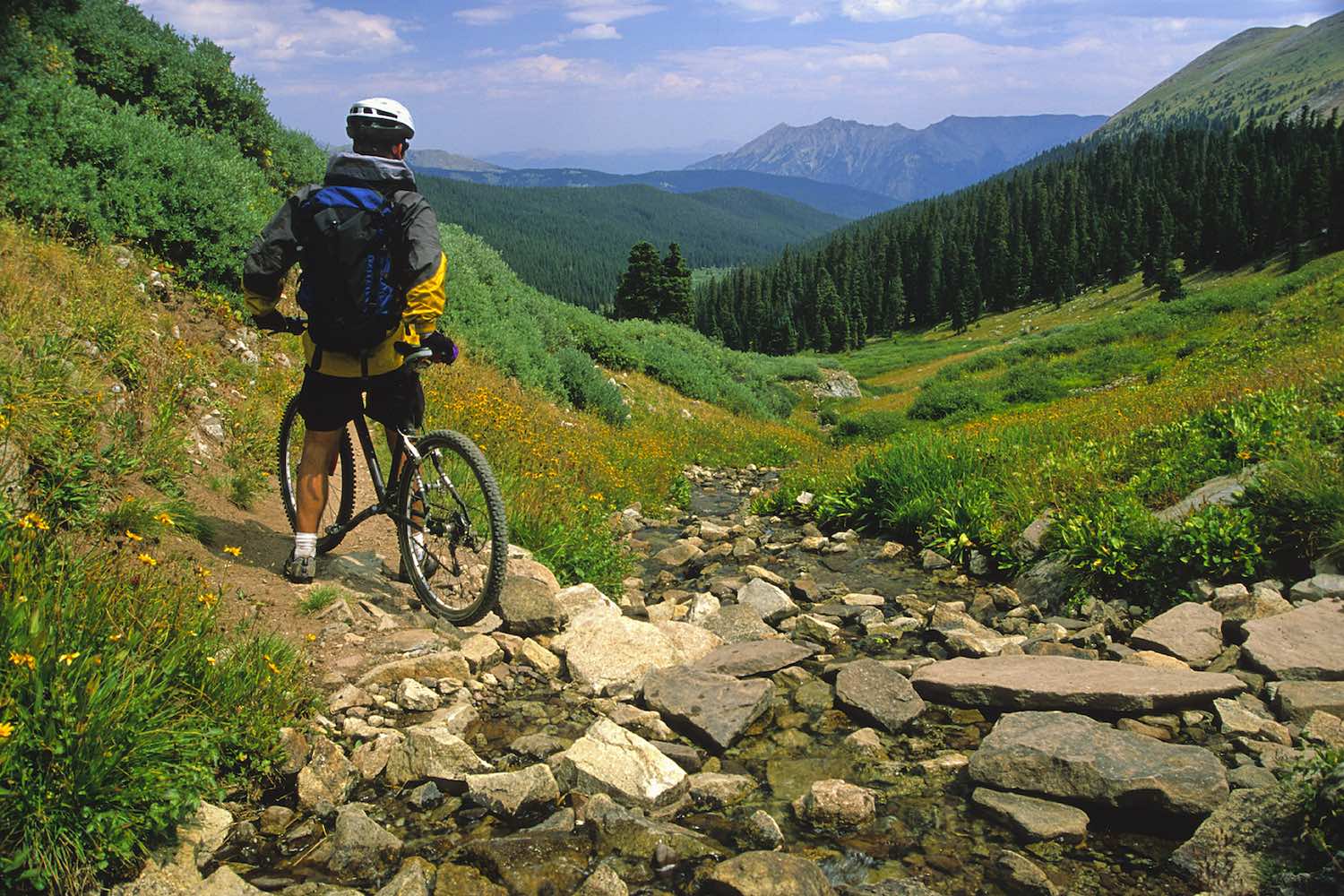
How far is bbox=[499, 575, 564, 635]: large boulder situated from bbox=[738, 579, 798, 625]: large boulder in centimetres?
176

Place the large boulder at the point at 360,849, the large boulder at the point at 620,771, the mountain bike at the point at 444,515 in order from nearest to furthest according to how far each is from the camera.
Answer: the large boulder at the point at 360,849 < the large boulder at the point at 620,771 < the mountain bike at the point at 444,515

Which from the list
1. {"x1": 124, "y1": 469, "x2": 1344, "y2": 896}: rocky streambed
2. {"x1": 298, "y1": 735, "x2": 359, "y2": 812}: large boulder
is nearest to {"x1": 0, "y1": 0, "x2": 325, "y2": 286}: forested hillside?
{"x1": 124, "y1": 469, "x2": 1344, "y2": 896}: rocky streambed

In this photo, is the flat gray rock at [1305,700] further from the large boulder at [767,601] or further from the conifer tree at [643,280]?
the conifer tree at [643,280]

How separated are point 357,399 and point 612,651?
2441 millimetres

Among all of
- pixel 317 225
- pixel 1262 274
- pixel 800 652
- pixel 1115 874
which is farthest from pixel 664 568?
pixel 1262 274

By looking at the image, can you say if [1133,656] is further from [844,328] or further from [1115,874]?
[844,328]

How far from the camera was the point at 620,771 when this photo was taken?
367 centimetres

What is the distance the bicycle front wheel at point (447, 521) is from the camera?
507 cm

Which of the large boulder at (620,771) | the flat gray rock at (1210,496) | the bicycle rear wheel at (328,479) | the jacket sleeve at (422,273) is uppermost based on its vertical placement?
the jacket sleeve at (422,273)

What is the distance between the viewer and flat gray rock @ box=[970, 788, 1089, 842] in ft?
10.9

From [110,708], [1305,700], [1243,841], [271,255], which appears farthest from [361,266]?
[1305,700]

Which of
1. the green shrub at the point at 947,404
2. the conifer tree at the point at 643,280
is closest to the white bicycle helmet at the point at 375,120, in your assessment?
the green shrub at the point at 947,404

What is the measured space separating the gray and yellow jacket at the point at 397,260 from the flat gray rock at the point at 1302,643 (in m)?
5.19

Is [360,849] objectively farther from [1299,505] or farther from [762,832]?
[1299,505]
